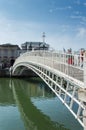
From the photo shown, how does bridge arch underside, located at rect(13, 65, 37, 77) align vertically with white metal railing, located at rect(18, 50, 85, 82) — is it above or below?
below

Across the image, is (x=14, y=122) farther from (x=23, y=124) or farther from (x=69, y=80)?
(x=69, y=80)

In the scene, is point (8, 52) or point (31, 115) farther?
point (8, 52)

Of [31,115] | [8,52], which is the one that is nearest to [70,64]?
[31,115]

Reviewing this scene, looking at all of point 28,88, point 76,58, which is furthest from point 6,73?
point 76,58

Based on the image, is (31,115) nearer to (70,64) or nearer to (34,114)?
(34,114)

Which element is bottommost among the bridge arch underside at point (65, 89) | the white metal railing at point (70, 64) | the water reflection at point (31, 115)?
the water reflection at point (31, 115)

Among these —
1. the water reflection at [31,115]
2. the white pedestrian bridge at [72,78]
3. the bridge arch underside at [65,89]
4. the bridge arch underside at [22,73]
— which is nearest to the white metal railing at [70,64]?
the white pedestrian bridge at [72,78]

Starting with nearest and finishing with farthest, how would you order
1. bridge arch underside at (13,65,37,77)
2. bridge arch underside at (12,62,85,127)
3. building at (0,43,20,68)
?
bridge arch underside at (12,62,85,127), bridge arch underside at (13,65,37,77), building at (0,43,20,68)

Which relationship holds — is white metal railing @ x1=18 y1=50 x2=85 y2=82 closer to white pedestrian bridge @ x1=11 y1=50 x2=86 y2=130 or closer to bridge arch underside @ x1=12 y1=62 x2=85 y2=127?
white pedestrian bridge @ x1=11 y1=50 x2=86 y2=130

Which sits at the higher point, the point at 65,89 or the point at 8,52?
the point at 8,52

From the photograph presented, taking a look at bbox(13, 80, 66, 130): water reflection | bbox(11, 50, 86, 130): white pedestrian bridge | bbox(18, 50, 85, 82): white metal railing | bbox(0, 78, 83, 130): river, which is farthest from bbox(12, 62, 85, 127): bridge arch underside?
bbox(13, 80, 66, 130): water reflection

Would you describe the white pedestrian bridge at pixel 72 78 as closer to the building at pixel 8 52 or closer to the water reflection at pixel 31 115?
the water reflection at pixel 31 115

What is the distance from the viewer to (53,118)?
1600 cm

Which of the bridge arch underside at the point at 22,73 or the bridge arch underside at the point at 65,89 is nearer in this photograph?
the bridge arch underside at the point at 65,89
